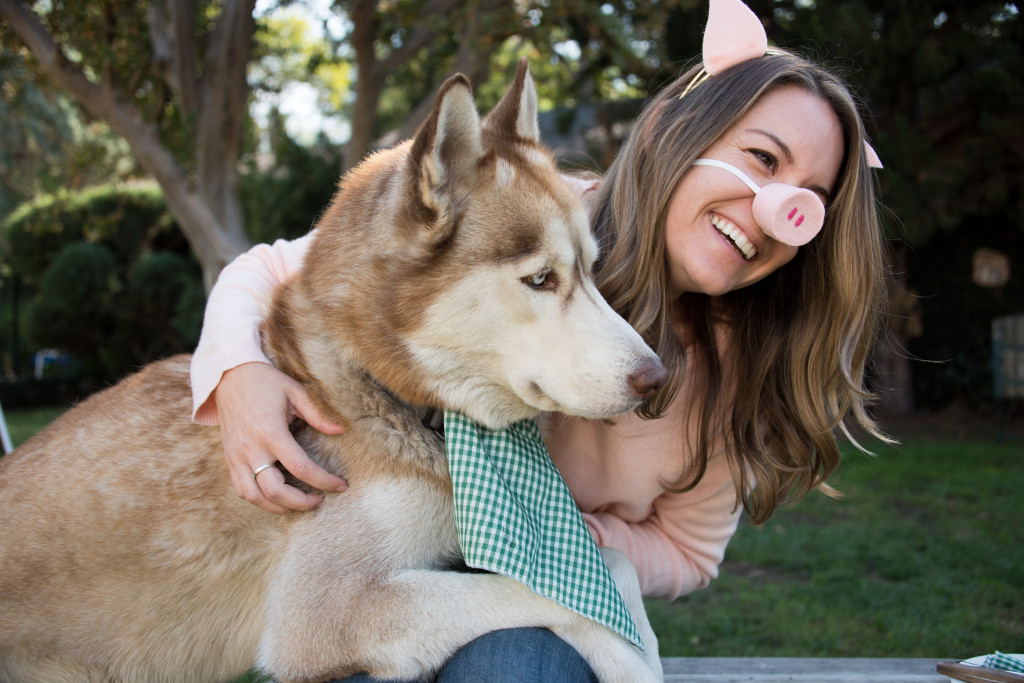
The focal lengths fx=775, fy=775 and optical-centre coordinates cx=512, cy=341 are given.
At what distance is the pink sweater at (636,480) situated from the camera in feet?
8.99

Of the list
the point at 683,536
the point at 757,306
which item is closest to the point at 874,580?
the point at 683,536

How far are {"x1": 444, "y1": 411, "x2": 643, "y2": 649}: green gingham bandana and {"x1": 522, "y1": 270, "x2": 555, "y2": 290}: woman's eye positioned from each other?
1.44ft

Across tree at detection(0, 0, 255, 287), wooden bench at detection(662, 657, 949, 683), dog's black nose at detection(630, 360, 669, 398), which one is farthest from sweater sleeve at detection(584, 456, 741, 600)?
tree at detection(0, 0, 255, 287)

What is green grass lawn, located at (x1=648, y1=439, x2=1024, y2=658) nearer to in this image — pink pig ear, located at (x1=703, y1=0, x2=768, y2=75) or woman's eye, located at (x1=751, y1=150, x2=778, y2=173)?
woman's eye, located at (x1=751, y1=150, x2=778, y2=173)

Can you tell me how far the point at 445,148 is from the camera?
2070mm

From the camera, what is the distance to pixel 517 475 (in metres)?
2.34

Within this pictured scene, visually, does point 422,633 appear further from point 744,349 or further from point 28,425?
point 28,425

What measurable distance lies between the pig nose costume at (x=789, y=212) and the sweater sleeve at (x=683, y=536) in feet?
2.94

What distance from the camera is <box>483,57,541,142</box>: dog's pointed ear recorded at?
7.82 ft

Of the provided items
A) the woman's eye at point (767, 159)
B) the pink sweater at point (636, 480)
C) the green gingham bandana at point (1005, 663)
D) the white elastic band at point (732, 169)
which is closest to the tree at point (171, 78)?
the pink sweater at point (636, 480)

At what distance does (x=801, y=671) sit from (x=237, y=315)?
218cm

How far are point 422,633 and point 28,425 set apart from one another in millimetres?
10887

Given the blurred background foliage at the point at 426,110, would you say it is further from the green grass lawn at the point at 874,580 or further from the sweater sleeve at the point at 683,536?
the sweater sleeve at the point at 683,536

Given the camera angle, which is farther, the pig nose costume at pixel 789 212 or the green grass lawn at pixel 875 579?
the green grass lawn at pixel 875 579
